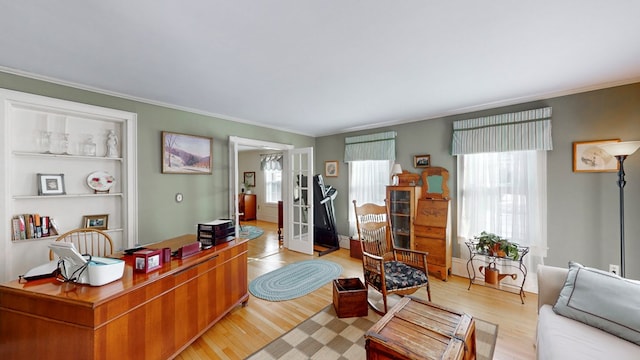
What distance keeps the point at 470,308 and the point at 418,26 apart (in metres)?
2.78

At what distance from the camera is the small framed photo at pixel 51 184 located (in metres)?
2.27

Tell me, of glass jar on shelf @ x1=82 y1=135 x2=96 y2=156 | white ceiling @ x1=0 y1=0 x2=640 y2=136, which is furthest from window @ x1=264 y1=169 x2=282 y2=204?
glass jar on shelf @ x1=82 y1=135 x2=96 y2=156

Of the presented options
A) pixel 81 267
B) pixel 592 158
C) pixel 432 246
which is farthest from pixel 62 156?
pixel 592 158

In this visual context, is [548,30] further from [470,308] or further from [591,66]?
[470,308]

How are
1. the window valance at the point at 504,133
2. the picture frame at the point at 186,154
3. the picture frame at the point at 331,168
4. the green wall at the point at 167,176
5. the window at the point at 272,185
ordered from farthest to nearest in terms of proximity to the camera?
the window at the point at 272,185 < the picture frame at the point at 331,168 < the picture frame at the point at 186,154 < the window valance at the point at 504,133 < the green wall at the point at 167,176

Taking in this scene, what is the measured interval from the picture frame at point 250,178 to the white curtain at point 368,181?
13.7 ft

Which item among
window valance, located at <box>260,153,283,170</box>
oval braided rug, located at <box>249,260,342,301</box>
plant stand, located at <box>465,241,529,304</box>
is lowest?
oval braided rug, located at <box>249,260,342,301</box>

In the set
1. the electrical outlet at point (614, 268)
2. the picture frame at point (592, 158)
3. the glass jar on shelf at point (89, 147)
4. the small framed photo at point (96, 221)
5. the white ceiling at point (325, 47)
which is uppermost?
the white ceiling at point (325, 47)

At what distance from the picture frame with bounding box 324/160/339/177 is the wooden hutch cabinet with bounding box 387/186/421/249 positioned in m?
1.42

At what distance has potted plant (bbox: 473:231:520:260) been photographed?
8.88 ft

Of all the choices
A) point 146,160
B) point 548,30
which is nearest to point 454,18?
point 548,30

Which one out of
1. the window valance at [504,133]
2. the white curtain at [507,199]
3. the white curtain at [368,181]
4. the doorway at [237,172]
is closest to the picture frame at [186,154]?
the doorway at [237,172]

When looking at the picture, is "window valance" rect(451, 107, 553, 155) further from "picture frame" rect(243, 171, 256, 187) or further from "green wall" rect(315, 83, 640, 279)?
"picture frame" rect(243, 171, 256, 187)

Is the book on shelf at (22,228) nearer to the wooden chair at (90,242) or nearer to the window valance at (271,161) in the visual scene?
the wooden chair at (90,242)
